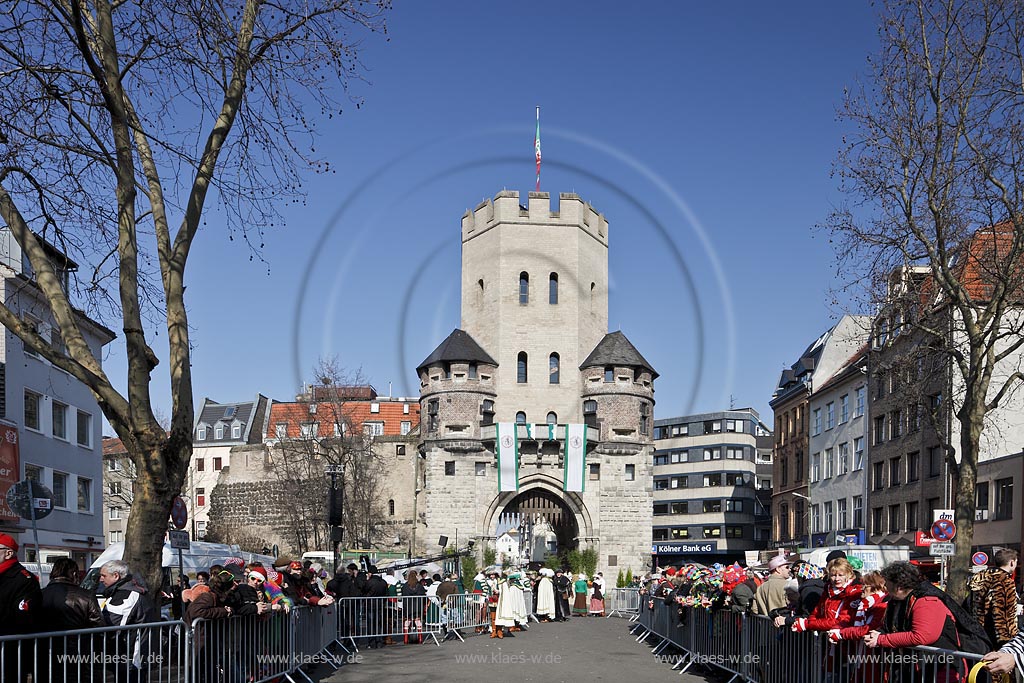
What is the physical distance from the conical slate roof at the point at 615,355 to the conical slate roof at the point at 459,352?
17.5 ft

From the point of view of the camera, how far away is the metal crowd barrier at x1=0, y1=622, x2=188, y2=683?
23.9ft

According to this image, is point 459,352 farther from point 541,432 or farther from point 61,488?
point 61,488

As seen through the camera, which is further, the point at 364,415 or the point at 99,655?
the point at 364,415

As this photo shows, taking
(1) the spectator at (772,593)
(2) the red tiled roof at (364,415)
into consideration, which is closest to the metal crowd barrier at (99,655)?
(1) the spectator at (772,593)

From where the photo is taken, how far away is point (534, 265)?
200 feet

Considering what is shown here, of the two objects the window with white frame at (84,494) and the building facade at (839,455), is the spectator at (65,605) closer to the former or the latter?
the window with white frame at (84,494)

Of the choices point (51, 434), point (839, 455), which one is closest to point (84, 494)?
point (51, 434)

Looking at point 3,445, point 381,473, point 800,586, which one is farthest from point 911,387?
point 381,473

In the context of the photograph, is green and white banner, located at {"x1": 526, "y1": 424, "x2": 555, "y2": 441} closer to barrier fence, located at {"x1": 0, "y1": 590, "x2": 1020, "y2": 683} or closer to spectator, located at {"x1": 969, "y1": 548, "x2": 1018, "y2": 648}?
barrier fence, located at {"x1": 0, "y1": 590, "x2": 1020, "y2": 683}

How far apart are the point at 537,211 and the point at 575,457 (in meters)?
13.8

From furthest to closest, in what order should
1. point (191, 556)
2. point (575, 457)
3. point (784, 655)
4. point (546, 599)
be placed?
1. point (575, 457)
2. point (546, 599)
3. point (191, 556)
4. point (784, 655)

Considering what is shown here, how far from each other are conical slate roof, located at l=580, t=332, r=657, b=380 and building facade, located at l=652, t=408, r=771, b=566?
31.1 meters

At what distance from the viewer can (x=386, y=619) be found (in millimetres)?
20594

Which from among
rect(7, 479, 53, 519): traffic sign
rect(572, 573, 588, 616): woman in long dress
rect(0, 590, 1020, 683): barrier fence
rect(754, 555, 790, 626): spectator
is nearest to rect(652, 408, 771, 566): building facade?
rect(572, 573, 588, 616): woman in long dress
